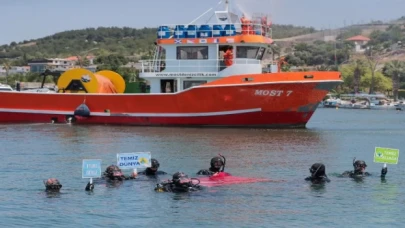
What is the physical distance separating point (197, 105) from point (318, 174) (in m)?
20.5

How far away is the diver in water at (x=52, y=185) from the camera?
25.6 meters

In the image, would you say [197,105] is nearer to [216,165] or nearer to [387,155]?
[216,165]

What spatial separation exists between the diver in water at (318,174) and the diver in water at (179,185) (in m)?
3.84

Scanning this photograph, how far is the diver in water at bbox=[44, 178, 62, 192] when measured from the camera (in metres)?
25.6

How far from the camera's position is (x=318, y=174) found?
90.0ft

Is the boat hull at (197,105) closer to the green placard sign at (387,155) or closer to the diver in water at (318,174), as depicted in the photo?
the diver in water at (318,174)

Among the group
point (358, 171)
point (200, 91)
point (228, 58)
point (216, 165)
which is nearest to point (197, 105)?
point (200, 91)

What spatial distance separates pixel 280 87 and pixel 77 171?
17.7 metres

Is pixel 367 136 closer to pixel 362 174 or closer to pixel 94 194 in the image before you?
pixel 362 174

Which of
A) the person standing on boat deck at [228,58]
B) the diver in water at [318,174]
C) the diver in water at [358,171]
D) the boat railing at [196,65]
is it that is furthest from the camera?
the boat railing at [196,65]

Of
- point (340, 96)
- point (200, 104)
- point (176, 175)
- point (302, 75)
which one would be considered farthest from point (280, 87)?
point (340, 96)

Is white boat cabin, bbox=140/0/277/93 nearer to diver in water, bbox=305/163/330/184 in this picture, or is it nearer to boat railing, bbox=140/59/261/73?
boat railing, bbox=140/59/261/73

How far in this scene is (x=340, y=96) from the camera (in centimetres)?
13450

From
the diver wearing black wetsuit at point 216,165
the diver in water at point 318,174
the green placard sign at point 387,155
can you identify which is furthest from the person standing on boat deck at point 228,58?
the green placard sign at point 387,155
